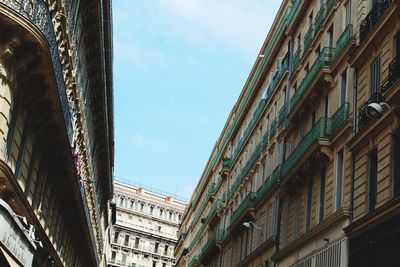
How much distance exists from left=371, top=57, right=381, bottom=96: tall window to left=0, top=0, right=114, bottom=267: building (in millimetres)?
9982

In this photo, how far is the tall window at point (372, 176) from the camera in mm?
20031

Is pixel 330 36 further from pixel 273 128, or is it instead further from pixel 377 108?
pixel 273 128

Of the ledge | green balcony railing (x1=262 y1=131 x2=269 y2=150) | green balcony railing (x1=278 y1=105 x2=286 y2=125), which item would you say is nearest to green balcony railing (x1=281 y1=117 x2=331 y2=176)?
the ledge

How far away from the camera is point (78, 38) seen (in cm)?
2662

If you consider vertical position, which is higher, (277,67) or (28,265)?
(277,67)

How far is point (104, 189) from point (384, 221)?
133 ft

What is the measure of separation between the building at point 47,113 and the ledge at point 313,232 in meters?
9.52

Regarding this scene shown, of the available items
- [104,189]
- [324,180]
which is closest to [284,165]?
[324,180]

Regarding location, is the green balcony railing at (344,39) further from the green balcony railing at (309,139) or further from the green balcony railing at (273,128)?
the green balcony railing at (273,128)

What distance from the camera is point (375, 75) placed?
69.4 feet

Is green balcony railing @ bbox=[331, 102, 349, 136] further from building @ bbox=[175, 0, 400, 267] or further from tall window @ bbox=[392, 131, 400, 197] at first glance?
tall window @ bbox=[392, 131, 400, 197]

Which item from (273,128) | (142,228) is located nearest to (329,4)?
(273,128)

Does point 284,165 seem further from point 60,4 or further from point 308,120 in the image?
point 60,4

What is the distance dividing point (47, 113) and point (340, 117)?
10402 mm
